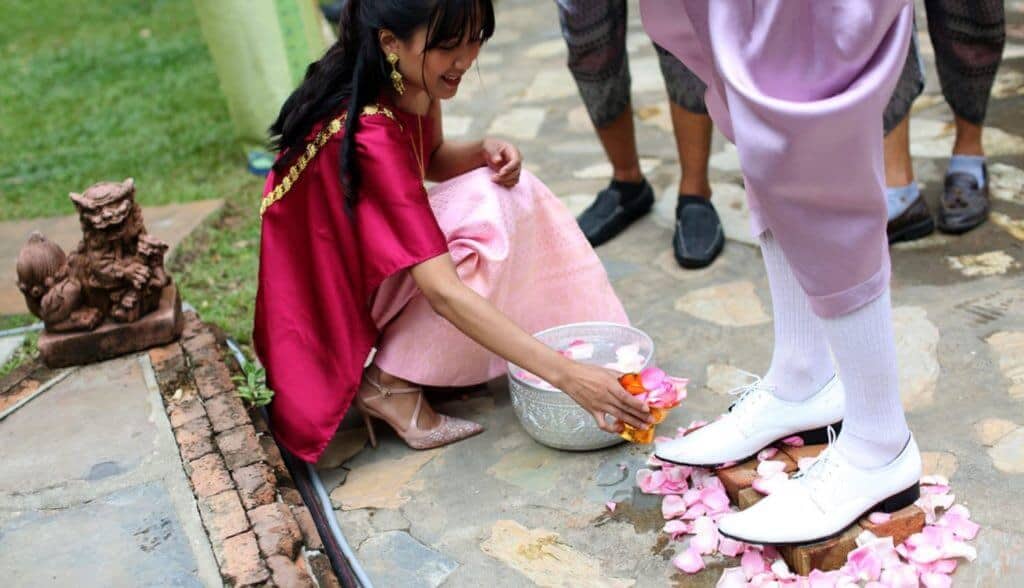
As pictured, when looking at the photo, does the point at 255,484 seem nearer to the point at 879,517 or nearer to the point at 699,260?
the point at 879,517

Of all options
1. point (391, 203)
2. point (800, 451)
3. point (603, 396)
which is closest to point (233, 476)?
point (391, 203)

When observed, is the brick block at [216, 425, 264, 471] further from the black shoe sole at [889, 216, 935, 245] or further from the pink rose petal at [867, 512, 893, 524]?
the black shoe sole at [889, 216, 935, 245]

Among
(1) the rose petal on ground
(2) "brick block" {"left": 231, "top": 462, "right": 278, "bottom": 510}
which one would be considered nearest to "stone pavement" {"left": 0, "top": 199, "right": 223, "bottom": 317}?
(2) "brick block" {"left": 231, "top": 462, "right": 278, "bottom": 510}

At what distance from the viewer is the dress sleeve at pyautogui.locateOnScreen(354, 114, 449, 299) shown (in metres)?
2.11

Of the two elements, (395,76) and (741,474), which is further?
(395,76)

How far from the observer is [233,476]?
80.4 inches

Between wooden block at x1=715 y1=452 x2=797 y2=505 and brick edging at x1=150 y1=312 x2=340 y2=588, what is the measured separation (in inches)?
29.1

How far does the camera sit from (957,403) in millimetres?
2215

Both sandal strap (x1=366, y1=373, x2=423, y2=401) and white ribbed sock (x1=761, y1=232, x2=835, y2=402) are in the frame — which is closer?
white ribbed sock (x1=761, y1=232, x2=835, y2=402)

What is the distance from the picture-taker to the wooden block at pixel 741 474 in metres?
1.97

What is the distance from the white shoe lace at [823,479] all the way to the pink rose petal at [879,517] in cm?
8

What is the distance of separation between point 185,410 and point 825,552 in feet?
4.35

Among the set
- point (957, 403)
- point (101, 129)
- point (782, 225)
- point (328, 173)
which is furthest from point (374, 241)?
point (101, 129)

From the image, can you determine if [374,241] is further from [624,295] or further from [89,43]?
[89,43]
